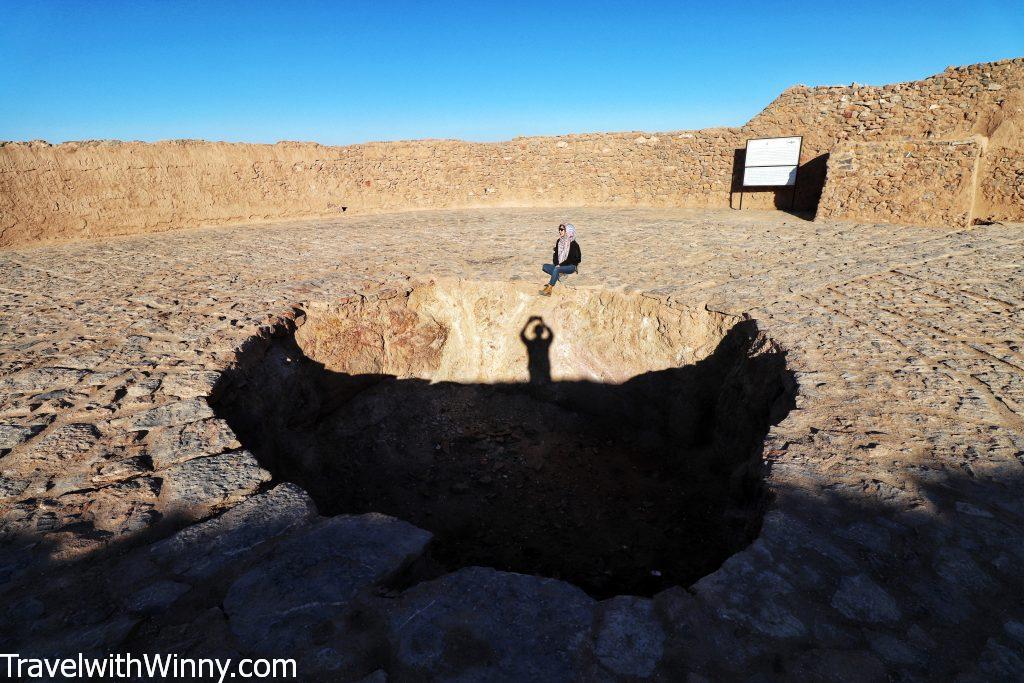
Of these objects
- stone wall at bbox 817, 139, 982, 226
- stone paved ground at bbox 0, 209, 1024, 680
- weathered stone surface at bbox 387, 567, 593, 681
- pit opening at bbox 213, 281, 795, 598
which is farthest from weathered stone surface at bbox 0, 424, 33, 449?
stone wall at bbox 817, 139, 982, 226

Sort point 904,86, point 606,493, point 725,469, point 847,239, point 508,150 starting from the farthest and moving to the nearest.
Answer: point 508,150
point 904,86
point 847,239
point 606,493
point 725,469

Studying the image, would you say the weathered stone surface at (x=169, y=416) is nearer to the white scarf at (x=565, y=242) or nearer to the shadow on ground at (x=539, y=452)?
the shadow on ground at (x=539, y=452)

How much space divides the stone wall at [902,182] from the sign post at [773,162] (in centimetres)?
128

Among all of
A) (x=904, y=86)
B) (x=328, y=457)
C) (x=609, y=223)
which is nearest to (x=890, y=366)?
(x=328, y=457)

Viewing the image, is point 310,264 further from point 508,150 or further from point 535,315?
point 508,150

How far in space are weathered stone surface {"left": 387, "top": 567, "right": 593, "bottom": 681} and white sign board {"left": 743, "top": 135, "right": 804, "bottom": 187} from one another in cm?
1310

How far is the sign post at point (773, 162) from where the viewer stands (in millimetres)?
12352

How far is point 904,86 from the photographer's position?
36.4 feet

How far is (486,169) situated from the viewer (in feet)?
52.9

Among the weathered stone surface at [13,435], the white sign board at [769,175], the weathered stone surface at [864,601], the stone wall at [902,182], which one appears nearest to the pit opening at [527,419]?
the weathered stone surface at [13,435]

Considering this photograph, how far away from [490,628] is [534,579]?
36cm

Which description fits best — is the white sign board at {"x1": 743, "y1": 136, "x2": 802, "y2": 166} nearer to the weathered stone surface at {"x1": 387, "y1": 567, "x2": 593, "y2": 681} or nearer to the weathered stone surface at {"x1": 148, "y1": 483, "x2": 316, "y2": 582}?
the weathered stone surface at {"x1": 387, "y1": 567, "x2": 593, "y2": 681}

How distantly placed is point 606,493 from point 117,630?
506 centimetres

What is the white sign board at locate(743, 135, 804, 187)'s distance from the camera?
12.4 m
